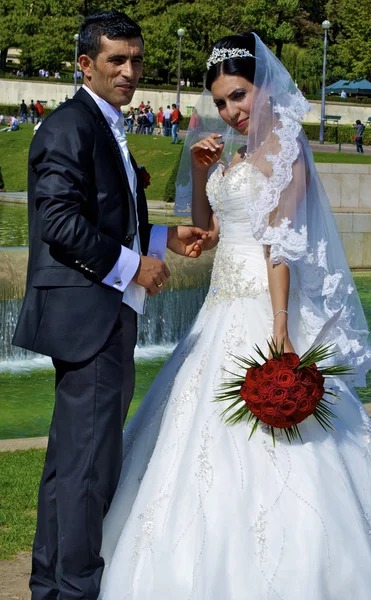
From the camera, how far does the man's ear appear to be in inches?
159

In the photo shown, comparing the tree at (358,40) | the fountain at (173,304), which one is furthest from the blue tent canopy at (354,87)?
the fountain at (173,304)

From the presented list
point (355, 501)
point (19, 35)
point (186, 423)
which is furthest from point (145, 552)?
point (19, 35)

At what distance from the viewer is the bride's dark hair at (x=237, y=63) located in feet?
14.5

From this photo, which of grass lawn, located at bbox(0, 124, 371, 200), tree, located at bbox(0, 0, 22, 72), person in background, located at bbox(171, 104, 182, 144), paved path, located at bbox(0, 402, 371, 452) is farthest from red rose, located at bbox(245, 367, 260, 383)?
tree, located at bbox(0, 0, 22, 72)

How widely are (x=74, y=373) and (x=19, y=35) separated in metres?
63.9

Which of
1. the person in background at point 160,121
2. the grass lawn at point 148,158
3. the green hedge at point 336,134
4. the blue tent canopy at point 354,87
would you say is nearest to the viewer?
the grass lawn at point 148,158

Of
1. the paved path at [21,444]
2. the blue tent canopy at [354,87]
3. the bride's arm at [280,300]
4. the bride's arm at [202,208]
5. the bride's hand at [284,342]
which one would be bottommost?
the paved path at [21,444]

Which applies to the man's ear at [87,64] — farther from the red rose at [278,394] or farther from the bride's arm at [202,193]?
the red rose at [278,394]

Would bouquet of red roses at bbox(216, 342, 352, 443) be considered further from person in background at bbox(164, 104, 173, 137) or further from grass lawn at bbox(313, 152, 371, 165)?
person in background at bbox(164, 104, 173, 137)

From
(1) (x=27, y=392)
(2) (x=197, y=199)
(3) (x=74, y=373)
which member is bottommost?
(1) (x=27, y=392)

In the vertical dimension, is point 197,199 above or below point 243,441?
above

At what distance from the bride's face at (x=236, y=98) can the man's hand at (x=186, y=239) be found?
476 millimetres

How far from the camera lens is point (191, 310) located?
11.3m

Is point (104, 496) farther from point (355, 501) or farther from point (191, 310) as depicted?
point (191, 310)
